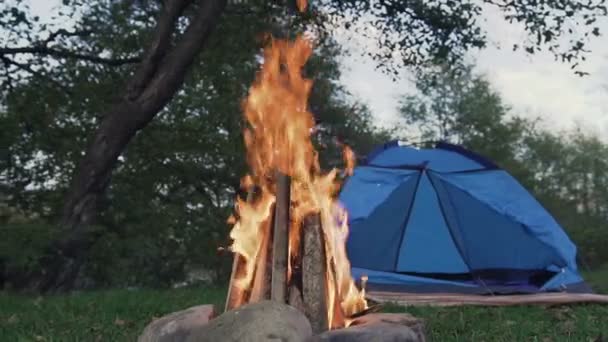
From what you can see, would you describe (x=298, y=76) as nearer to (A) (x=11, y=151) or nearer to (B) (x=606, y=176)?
(A) (x=11, y=151)

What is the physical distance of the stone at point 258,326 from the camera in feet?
11.1

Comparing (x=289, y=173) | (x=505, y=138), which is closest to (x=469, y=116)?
(x=505, y=138)

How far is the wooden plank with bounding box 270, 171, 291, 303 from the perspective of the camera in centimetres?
396

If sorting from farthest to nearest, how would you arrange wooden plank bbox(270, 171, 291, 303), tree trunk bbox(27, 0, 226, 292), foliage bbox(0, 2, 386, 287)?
1. foliage bbox(0, 2, 386, 287)
2. tree trunk bbox(27, 0, 226, 292)
3. wooden plank bbox(270, 171, 291, 303)

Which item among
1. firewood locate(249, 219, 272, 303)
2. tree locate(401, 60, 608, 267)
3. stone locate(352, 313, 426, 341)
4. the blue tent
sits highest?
tree locate(401, 60, 608, 267)

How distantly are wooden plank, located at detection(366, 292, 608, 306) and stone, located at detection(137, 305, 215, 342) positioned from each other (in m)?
4.37

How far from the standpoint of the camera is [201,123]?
54.0ft

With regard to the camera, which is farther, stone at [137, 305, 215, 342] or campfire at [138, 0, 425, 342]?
campfire at [138, 0, 425, 342]

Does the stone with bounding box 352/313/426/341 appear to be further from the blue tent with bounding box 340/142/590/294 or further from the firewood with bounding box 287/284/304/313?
the blue tent with bounding box 340/142/590/294

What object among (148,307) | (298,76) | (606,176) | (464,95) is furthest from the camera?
(606,176)

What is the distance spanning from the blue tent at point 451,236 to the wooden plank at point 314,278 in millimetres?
5341

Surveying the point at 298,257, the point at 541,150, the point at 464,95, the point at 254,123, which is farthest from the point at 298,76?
the point at 541,150

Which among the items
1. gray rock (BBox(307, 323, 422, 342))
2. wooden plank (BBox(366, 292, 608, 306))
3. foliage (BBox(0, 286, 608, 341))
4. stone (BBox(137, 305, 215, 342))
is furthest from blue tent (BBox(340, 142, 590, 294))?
gray rock (BBox(307, 323, 422, 342))

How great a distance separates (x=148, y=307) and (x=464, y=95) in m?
35.2
